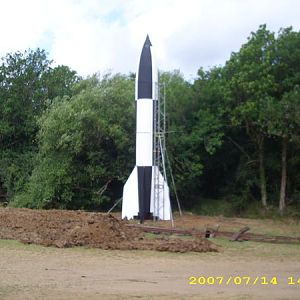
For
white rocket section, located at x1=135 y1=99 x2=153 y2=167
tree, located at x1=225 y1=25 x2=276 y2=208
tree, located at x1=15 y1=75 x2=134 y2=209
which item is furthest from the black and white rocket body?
tree, located at x1=225 y1=25 x2=276 y2=208

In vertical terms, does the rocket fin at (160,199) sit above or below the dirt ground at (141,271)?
above

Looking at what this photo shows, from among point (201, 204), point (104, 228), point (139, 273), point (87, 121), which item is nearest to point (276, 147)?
point (201, 204)

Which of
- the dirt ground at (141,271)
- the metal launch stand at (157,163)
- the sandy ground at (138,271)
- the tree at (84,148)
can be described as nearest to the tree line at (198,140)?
the tree at (84,148)

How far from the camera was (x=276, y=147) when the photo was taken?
1355 inches

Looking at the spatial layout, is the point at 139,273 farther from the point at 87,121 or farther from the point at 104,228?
the point at 87,121

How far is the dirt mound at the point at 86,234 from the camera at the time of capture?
17969mm

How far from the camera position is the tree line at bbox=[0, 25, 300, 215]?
31.4m

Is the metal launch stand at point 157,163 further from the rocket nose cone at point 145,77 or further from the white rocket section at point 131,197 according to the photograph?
the white rocket section at point 131,197

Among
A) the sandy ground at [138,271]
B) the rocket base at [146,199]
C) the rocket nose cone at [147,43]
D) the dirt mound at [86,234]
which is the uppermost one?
the rocket nose cone at [147,43]

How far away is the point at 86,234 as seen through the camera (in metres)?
18.7

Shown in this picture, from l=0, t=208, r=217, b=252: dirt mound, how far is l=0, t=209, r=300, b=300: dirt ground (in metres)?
0.11

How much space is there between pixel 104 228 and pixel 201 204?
17.3 m
